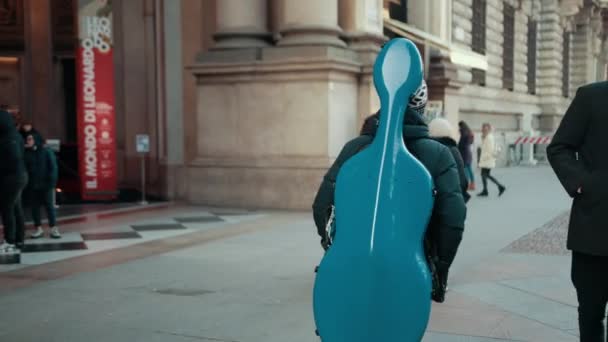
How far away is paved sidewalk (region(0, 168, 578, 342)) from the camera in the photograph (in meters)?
4.90

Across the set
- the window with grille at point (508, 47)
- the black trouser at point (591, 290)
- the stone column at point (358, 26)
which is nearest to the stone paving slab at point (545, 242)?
the black trouser at point (591, 290)

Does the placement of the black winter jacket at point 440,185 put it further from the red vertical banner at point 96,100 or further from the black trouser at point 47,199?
the red vertical banner at point 96,100

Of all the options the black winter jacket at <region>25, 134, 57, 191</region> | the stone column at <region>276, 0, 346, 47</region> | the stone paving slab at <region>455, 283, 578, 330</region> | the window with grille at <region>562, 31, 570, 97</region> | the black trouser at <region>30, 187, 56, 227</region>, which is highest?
the window with grille at <region>562, 31, 570, 97</region>

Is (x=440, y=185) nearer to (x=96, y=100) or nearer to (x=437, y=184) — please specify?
(x=437, y=184)

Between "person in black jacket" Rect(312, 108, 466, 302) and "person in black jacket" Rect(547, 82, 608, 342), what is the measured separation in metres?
0.71

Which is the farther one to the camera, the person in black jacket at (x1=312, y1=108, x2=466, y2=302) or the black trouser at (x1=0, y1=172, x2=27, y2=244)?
the black trouser at (x1=0, y1=172, x2=27, y2=244)

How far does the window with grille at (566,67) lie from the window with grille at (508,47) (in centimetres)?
920

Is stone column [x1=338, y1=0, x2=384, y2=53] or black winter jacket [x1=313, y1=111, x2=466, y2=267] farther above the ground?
stone column [x1=338, y1=0, x2=384, y2=53]

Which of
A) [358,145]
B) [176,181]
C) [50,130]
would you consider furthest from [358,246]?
[50,130]

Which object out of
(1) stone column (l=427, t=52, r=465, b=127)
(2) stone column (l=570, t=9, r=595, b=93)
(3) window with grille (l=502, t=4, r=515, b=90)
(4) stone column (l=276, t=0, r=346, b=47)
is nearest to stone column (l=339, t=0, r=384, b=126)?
(4) stone column (l=276, t=0, r=346, b=47)

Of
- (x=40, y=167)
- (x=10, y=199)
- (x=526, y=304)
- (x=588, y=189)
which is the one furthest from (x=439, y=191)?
(x=40, y=167)

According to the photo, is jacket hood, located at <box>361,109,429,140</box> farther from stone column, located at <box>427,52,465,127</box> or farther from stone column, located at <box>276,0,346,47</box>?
stone column, located at <box>427,52,465,127</box>

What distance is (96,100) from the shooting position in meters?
14.0

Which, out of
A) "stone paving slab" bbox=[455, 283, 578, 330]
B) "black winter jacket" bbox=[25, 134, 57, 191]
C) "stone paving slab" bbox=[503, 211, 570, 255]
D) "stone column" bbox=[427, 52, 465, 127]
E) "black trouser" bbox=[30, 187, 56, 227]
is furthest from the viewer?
"stone column" bbox=[427, 52, 465, 127]
